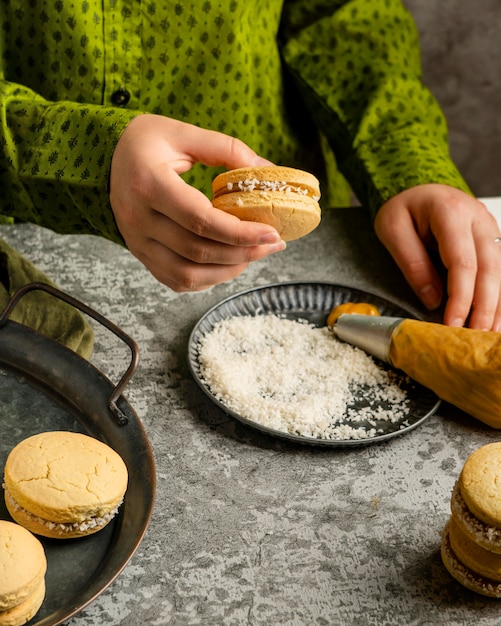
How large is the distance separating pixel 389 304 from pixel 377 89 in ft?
1.34

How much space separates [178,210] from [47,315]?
0.30 m

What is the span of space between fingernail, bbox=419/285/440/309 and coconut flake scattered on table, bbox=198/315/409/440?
6.7 inches

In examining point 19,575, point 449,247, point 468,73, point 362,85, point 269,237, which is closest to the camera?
point 19,575

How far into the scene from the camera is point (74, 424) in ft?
2.50

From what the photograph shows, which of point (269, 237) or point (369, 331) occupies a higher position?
point (269, 237)

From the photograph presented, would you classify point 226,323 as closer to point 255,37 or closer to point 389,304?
point 389,304

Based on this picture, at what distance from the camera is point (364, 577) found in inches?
26.1

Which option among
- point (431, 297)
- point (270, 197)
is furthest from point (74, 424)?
point (431, 297)

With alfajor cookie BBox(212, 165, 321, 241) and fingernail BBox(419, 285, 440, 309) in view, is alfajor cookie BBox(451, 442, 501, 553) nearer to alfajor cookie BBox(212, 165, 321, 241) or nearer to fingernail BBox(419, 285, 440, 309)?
alfajor cookie BBox(212, 165, 321, 241)

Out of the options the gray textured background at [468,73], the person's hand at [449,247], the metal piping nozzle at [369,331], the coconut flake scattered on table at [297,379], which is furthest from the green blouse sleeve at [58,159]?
the gray textured background at [468,73]

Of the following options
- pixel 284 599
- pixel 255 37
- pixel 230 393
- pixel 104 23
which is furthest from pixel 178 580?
pixel 255 37

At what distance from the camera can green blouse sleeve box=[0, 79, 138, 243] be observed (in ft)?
2.65

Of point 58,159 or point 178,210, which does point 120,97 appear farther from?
point 178,210

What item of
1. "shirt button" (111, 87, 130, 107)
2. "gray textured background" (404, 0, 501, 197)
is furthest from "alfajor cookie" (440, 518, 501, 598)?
"gray textured background" (404, 0, 501, 197)
